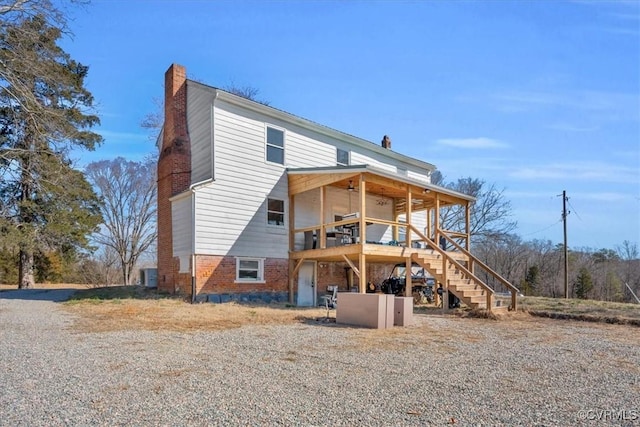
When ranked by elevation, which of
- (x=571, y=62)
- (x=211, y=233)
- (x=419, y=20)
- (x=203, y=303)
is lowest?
(x=203, y=303)

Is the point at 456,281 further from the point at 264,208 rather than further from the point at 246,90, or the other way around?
the point at 246,90

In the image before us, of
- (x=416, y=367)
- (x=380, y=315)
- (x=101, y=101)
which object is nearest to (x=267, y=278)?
(x=380, y=315)

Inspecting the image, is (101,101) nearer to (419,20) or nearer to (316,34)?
(316,34)

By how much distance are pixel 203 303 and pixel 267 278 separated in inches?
103

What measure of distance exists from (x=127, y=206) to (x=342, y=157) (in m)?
21.2

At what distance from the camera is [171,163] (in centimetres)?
1579

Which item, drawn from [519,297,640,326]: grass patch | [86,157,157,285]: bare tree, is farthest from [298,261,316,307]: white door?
[86,157,157,285]: bare tree

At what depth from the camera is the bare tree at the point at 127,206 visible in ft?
106

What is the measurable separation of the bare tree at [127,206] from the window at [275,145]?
782 inches

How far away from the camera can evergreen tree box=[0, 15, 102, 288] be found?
1325 centimetres

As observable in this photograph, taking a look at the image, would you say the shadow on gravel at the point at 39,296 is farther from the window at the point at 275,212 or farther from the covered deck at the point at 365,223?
the covered deck at the point at 365,223

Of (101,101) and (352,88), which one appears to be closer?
(352,88)

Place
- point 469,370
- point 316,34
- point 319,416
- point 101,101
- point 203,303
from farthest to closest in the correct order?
1. point 101,101
2. point 203,303
3. point 316,34
4. point 469,370
5. point 319,416

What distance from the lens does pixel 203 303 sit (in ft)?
43.8
